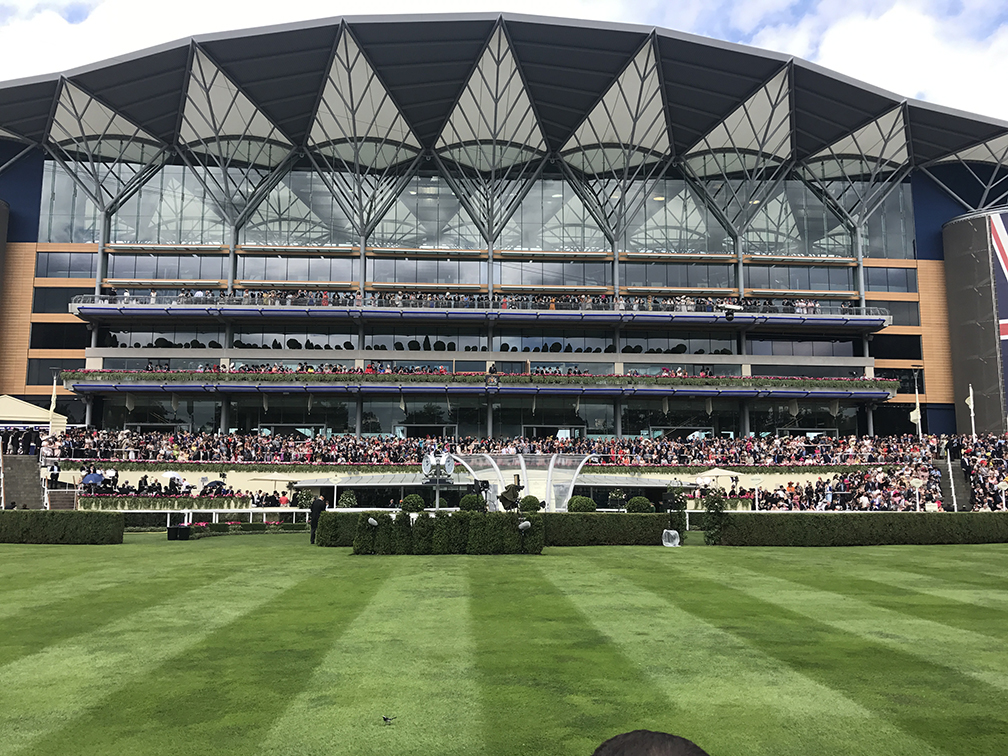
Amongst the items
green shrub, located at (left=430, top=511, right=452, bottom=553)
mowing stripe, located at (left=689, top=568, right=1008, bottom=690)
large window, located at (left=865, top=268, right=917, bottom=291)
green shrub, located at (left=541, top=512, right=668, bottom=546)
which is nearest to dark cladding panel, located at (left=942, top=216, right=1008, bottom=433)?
large window, located at (left=865, top=268, right=917, bottom=291)

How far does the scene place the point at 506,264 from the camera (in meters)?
68.6

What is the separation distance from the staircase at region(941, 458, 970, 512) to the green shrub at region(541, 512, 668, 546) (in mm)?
30029

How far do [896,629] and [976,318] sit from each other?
63.3 m

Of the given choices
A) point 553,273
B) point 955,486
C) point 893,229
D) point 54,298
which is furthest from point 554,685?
point 893,229

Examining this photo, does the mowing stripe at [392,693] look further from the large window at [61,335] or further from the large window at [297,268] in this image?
the large window at [61,335]

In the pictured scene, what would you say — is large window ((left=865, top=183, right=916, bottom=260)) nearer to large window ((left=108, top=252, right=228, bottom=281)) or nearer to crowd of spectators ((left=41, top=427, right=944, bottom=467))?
crowd of spectators ((left=41, top=427, right=944, bottom=467))

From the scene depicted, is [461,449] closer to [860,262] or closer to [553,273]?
[553,273]

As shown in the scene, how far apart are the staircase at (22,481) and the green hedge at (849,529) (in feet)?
126

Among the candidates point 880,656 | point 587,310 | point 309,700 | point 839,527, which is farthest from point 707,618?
point 587,310

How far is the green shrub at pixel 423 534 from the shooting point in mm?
24141

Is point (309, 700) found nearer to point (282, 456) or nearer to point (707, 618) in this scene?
point (707, 618)

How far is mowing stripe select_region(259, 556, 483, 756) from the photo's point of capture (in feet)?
24.3

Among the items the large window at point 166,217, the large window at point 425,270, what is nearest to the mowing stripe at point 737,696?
the large window at point 425,270

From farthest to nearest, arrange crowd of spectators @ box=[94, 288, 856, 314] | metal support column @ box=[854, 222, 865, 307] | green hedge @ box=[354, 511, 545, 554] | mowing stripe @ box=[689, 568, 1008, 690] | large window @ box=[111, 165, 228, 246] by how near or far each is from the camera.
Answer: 1. metal support column @ box=[854, 222, 865, 307]
2. large window @ box=[111, 165, 228, 246]
3. crowd of spectators @ box=[94, 288, 856, 314]
4. green hedge @ box=[354, 511, 545, 554]
5. mowing stripe @ box=[689, 568, 1008, 690]
